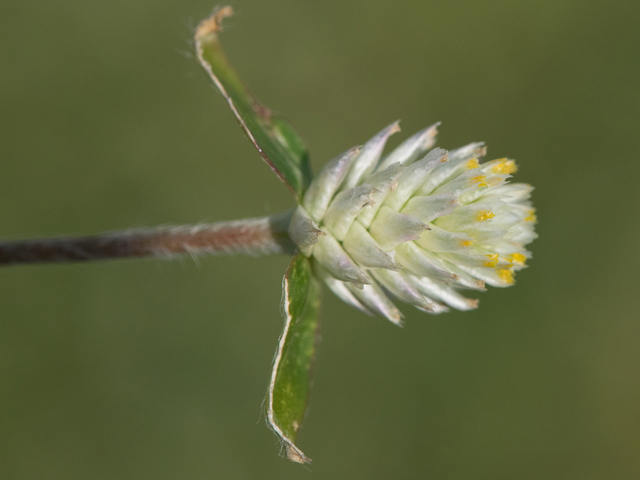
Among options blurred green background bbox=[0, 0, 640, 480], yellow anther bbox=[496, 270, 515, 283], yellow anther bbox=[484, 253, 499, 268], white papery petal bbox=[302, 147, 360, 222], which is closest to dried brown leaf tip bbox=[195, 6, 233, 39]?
white papery petal bbox=[302, 147, 360, 222]

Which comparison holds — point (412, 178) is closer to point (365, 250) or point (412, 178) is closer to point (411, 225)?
point (411, 225)

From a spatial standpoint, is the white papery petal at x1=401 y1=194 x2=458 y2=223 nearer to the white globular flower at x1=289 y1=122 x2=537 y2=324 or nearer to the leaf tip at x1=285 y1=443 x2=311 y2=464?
the white globular flower at x1=289 y1=122 x2=537 y2=324

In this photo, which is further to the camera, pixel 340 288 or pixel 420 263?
pixel 340 288

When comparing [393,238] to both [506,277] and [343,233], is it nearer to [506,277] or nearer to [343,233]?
[343,233]

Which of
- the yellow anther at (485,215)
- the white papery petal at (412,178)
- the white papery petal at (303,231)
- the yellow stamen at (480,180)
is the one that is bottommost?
the yellow anther at (485,215)

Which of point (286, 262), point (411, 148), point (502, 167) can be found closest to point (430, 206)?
point (411, 148)

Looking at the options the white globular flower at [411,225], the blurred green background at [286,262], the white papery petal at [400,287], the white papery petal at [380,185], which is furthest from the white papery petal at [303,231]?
the blurred green background at [286,262]

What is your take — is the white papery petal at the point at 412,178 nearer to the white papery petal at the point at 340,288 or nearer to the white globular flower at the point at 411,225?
the white globular flower at the point at 411,225
